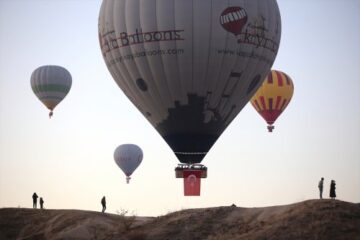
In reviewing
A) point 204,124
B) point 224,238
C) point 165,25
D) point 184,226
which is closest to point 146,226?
point 184,226

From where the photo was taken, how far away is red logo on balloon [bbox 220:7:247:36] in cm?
4462

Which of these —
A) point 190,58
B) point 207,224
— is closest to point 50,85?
point 190,58

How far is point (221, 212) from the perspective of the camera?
127ft

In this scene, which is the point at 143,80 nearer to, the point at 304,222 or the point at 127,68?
the point at 127,68

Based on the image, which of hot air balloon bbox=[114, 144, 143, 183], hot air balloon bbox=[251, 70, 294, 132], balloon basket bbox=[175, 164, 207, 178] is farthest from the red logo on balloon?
hot air balloon bbox=[114, 144, 143, 183]

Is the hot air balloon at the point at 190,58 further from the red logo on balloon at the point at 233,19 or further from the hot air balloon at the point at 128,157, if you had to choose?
the hot air balloon at the point at 128,157

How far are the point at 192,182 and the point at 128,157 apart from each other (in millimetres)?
28818

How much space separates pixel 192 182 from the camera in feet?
154

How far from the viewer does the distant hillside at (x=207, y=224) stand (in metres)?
33.2

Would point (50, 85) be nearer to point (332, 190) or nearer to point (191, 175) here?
point (191, 175)

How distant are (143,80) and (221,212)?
11.7 m

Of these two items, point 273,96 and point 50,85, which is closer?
point 273,96

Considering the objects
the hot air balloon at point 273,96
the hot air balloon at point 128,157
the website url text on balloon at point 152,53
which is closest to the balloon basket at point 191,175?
the website url text on balloon at point 152,53

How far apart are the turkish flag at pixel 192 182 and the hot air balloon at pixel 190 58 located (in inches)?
32.5
